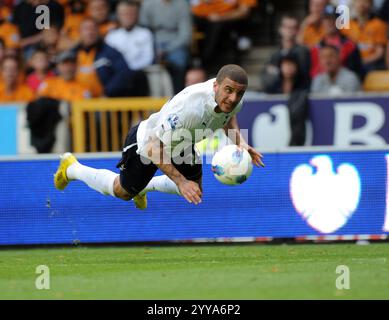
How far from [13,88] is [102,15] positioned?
179cm

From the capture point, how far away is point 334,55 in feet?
48.9

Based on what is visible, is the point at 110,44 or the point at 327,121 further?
the point at 110,44

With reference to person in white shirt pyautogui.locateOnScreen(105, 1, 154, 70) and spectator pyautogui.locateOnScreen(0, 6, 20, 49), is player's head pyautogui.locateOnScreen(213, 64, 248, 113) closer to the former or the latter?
person in white shirt pyautogui.locateOnScreen(105, 1, 154, 70)

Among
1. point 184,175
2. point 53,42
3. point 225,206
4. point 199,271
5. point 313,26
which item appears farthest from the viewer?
point 53,42

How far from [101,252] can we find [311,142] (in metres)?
4.26

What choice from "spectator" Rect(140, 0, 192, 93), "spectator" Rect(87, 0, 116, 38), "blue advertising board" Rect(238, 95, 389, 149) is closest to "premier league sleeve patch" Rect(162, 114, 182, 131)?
"blue advertising board" Rect(238, 95, 389, 149)

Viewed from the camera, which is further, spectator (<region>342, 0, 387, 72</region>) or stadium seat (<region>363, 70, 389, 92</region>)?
spectator (<region>342, 0, 387, 72</region>)

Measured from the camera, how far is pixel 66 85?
15648mm

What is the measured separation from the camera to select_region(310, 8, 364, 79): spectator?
15172 mm

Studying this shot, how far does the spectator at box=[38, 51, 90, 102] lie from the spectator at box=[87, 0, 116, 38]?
0.93 m

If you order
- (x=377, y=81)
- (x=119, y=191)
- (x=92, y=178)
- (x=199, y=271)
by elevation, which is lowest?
(x=199, y=271)

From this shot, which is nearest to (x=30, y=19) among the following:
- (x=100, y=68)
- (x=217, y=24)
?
(x=100, y=68)

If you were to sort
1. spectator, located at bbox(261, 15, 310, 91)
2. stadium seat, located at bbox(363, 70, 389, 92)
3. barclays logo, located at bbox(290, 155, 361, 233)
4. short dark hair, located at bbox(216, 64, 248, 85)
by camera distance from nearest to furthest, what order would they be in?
1. short dark hair, located at bbox(216, 64, 248, 85)
2. barclays logo, located at bbox(290, 155, 361, 233)
3. spectator, located at bbox(261, 15, 310, 91)
4. stadium seat, located at bbox(363, 70, 389, 92)

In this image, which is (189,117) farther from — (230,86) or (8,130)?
(8,130)
